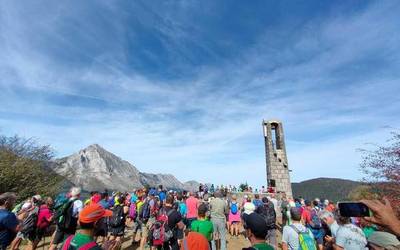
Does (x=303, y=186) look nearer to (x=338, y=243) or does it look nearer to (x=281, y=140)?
(x=281, y=140)

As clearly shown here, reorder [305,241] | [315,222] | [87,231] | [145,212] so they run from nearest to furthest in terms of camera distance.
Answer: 1. [87,231]
2. [305,241]
3. [315,222]
4. [145,212]

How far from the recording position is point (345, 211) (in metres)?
2.44

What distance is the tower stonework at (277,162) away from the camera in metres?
24.1

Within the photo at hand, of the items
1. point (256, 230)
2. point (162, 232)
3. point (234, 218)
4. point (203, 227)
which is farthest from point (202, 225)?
point (234, 218)

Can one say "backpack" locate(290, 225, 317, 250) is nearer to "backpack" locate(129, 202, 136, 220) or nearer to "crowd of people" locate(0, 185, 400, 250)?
"crowd of people" locate(0, 185, 400, 250)

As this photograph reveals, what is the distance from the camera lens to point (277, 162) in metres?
24.8

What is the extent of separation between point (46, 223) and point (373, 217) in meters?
9.17

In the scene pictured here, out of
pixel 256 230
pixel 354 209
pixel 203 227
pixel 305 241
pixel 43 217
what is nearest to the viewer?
pixel 354 209

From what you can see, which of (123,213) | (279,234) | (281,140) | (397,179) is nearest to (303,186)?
(281,140)

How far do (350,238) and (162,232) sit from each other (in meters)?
4.39

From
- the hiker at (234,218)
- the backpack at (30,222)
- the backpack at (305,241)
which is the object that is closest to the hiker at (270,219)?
the hiker at (234,218)

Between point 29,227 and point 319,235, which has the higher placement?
point 319,235

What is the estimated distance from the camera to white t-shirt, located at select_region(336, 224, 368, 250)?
4727mm

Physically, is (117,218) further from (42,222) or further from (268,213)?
(268,213)
